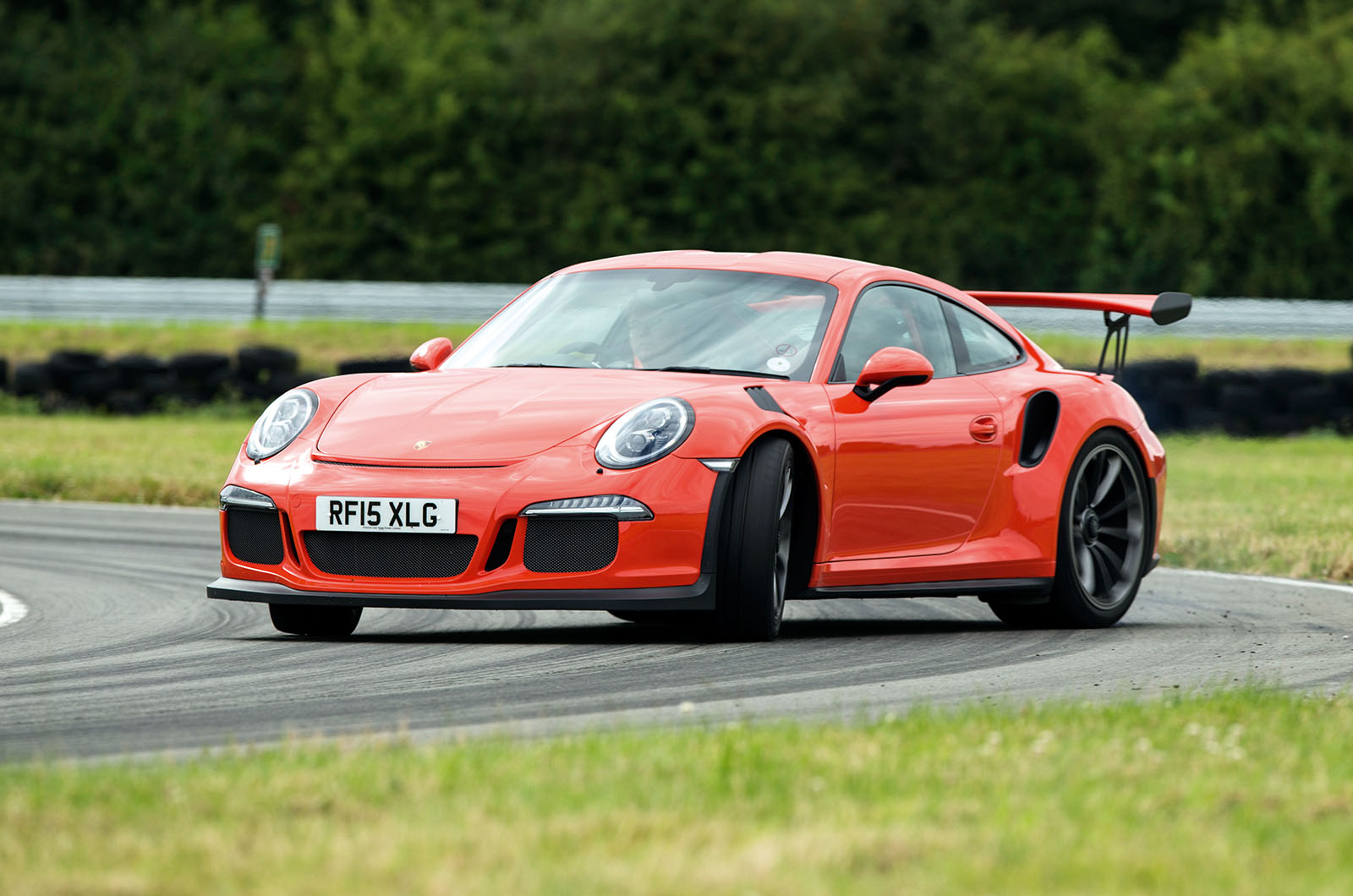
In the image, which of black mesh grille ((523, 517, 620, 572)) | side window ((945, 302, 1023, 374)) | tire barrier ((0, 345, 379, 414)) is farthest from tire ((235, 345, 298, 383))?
black mesh grille ((523, 517, 620, 572))

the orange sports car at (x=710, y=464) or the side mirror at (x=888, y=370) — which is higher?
the side mirror at (x=888, y=370)

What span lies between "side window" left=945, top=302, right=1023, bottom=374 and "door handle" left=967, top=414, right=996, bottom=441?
0.33 metres

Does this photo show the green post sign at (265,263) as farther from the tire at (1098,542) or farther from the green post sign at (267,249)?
the tire at (1098,542)

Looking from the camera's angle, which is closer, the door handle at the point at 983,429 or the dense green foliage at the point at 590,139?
the door handle at the point at 983,429

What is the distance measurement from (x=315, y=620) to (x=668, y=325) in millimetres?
1653

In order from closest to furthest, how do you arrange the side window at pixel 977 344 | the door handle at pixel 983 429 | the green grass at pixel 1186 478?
the door handle at pixel 983 429, the side window at pixel 977 344, the green grass at pixel 1186 478

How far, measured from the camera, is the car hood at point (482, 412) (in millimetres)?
6484

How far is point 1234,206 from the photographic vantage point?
4178 centimetres

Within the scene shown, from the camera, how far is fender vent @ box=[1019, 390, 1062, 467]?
25.8ft

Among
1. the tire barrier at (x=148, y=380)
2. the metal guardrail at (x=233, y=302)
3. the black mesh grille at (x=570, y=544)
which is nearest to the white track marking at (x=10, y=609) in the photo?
the black mesh grille at (x=570, y=544)

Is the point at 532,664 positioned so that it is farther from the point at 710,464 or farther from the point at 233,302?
the point at 233,302

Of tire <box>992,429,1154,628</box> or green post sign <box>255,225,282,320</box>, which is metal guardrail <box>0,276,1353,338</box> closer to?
green post sign <box>255,225,282,320</box>

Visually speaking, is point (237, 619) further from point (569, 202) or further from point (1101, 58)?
point (1101, 58)

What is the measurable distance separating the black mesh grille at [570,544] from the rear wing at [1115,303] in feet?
8.62
